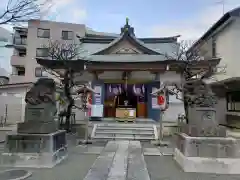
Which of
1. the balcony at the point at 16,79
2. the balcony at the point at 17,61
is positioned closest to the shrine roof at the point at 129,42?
the balcony at the point at 16,79

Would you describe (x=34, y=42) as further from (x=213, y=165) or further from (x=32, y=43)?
(x=213, y=165)

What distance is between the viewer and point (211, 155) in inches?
262

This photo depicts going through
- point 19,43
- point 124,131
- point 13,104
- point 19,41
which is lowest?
point 124,131

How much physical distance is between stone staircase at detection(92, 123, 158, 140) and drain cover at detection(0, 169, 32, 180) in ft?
20.1

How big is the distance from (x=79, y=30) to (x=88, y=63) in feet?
69.2

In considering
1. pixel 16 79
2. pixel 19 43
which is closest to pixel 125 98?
pixel 16 79

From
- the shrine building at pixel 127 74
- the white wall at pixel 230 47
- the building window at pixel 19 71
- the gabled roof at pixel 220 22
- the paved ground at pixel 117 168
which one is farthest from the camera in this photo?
the building window at pixel 19 71

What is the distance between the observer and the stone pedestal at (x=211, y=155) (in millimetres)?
6484

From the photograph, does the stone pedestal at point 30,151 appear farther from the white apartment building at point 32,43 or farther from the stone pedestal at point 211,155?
the white apartment building at point 32,43

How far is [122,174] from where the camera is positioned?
5734mm

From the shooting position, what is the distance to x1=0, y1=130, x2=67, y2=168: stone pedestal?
264 inches

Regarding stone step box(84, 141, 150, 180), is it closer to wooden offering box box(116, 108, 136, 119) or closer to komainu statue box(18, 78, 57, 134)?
komainu statue box(18, 78, 57, 134)

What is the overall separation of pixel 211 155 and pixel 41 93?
18.1 feet

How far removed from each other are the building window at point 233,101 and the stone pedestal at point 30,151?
42.3 ft
